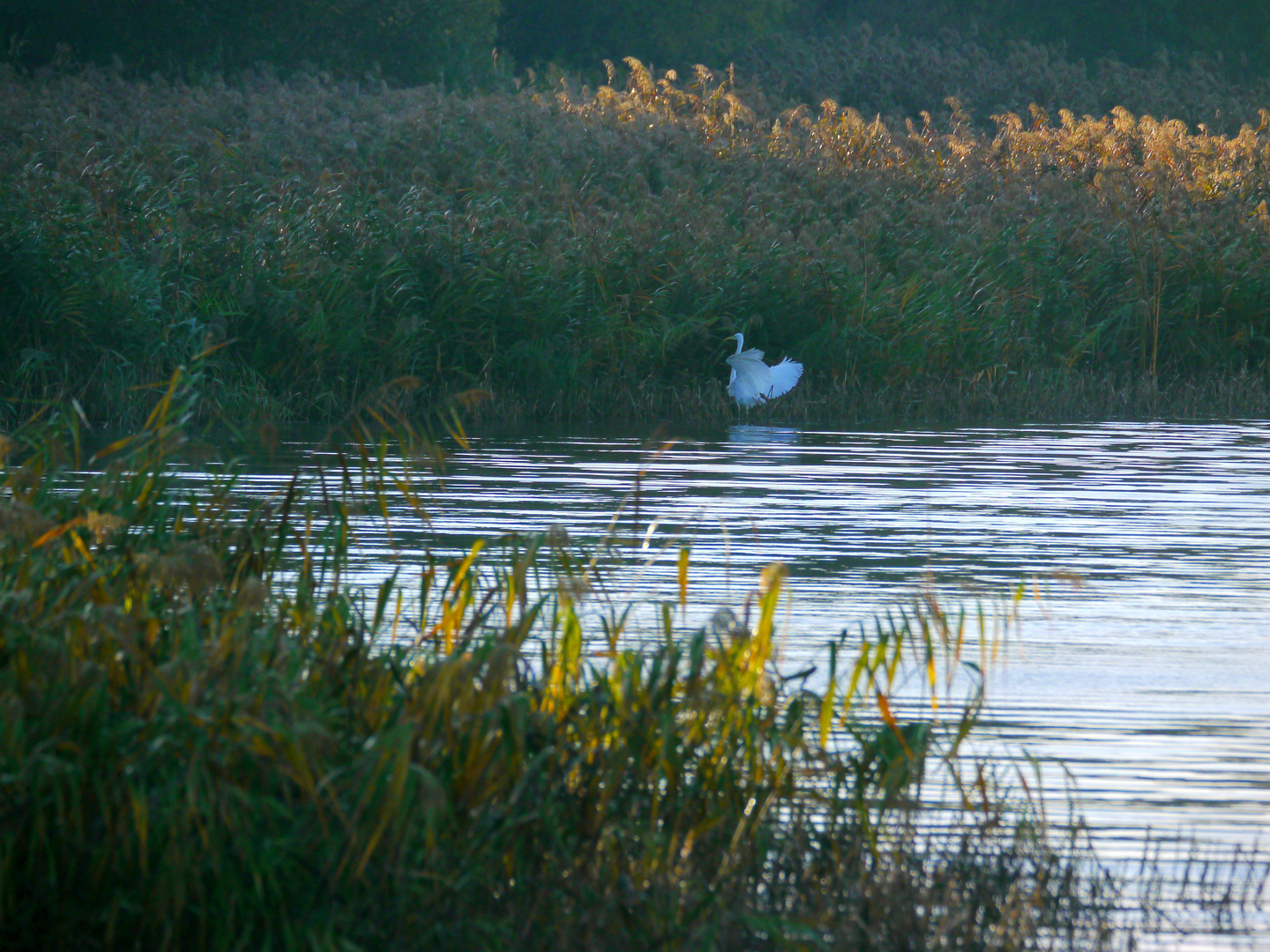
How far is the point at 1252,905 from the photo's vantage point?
4.01m

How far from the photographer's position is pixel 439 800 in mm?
3047

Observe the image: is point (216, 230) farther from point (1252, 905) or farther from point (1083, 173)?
point (1252, 905)

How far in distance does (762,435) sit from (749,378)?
2.63 ft

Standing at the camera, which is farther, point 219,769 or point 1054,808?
point 1054,808

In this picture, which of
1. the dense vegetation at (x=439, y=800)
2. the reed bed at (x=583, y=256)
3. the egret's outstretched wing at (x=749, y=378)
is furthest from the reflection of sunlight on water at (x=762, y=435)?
the dense vegetation at (x=439, y=800)

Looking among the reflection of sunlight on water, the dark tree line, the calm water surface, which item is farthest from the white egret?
the dark tree line

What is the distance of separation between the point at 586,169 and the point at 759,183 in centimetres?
191

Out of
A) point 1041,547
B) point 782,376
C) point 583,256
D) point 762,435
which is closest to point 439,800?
point 1041,547

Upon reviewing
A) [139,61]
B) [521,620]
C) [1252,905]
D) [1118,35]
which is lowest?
[1252,905]

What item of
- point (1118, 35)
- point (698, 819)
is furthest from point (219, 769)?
point (1118, 35)

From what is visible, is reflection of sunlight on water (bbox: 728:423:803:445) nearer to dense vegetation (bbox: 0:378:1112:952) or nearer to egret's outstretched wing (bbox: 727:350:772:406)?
egret's outstretched wing (bbox: 727:350:772:406)

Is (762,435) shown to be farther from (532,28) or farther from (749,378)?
(532,28)

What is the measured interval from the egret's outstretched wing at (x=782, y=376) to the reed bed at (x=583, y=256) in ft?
1.83

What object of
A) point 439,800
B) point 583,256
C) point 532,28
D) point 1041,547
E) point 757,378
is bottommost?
point 439,800
